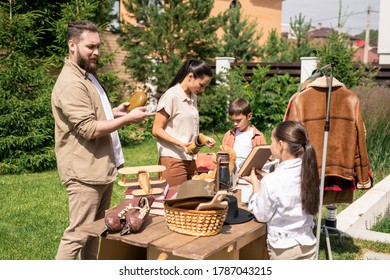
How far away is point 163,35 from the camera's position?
445 inches

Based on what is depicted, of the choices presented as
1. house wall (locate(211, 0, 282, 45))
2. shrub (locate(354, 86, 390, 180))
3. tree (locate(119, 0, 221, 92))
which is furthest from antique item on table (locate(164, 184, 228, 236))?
house wall (locate(211, 0, 282, 45))

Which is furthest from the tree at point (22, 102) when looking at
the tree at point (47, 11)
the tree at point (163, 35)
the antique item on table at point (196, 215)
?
the antique item on table at point (196, 215)

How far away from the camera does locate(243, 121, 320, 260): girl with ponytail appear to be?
2756mm

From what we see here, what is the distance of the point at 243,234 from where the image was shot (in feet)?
8.46

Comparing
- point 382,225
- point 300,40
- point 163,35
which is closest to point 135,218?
point 382,225

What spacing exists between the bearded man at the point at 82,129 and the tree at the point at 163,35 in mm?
8172

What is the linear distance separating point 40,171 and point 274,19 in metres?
19.0

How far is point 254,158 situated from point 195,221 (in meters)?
1.06

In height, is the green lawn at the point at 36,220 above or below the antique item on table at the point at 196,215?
below

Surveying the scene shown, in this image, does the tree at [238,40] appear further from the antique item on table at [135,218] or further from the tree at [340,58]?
the antique item on table at [135,218]

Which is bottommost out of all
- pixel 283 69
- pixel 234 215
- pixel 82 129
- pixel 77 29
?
pixel 234 215

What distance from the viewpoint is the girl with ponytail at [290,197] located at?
108 inches

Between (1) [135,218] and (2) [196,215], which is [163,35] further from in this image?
(2) [196,215]
